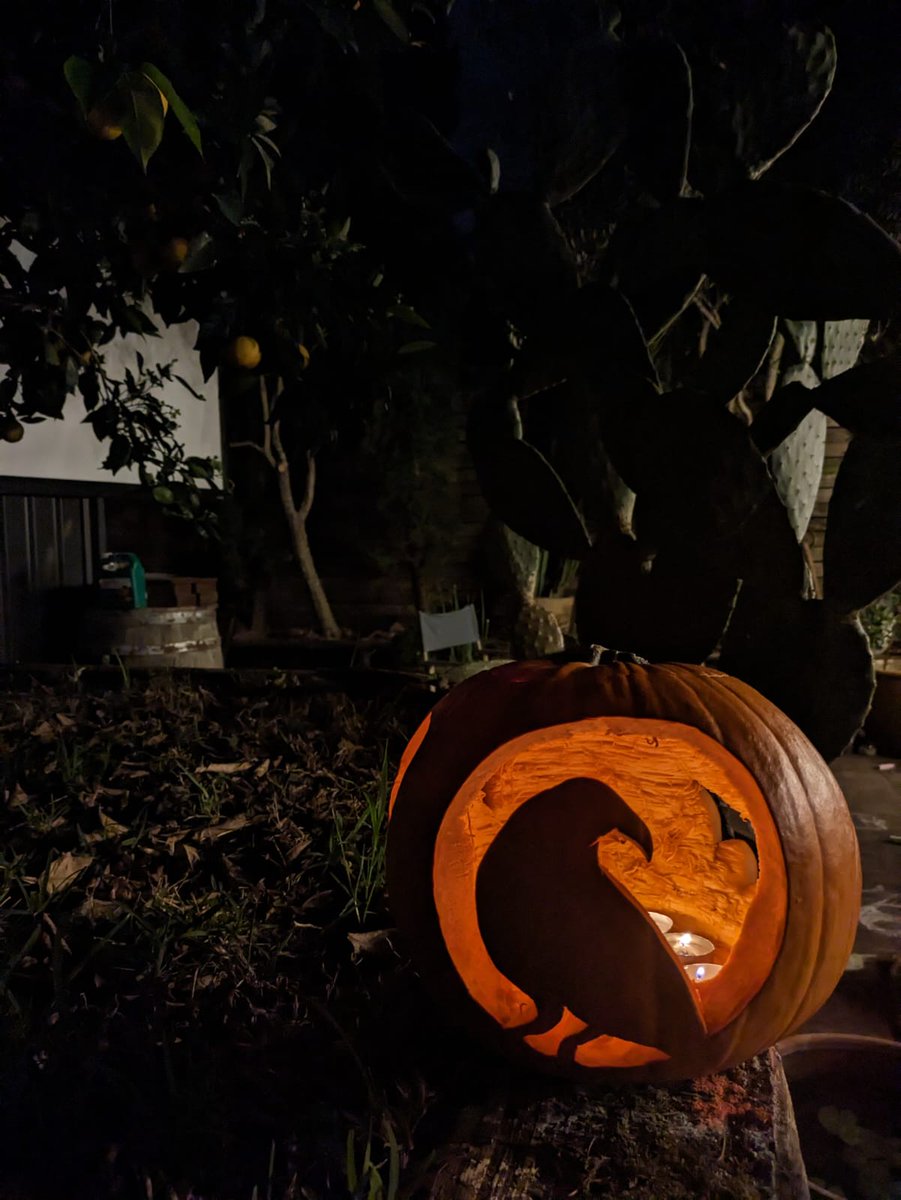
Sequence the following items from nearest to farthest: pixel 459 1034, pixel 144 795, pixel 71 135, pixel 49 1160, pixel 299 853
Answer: pixel 49 1160, pixel 459 1034, pixel 71 135, pixel 299 853, pixel 144 795

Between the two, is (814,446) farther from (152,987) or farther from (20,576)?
(20,576)

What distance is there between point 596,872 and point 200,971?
53 centimetres

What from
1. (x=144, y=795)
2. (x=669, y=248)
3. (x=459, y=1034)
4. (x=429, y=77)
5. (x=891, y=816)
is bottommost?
(x=891, y=816)

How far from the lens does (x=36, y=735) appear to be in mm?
1787

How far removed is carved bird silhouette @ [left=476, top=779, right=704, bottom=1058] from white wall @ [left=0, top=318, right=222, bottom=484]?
10.4 ft

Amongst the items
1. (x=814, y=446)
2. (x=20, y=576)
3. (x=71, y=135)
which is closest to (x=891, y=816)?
(x=814, y=446)

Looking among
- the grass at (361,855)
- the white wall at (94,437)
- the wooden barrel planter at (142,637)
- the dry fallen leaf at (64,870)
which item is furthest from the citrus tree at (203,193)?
the white wall at (94,437)

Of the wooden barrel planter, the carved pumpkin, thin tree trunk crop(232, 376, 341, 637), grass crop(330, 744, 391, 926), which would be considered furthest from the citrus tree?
thin tree trunk crop(232, 376, 341, 637)

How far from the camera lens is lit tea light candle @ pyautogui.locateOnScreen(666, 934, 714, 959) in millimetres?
930

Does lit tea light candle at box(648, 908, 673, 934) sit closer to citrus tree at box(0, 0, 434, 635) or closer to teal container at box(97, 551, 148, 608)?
citrus tree at box(0, 0, 434, 635)

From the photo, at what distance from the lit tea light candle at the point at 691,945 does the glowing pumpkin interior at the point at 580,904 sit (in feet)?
0.54

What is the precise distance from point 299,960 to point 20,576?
138 inches

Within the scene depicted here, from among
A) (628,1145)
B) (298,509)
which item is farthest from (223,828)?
(298,509)

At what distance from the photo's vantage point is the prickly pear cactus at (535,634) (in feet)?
11.6
